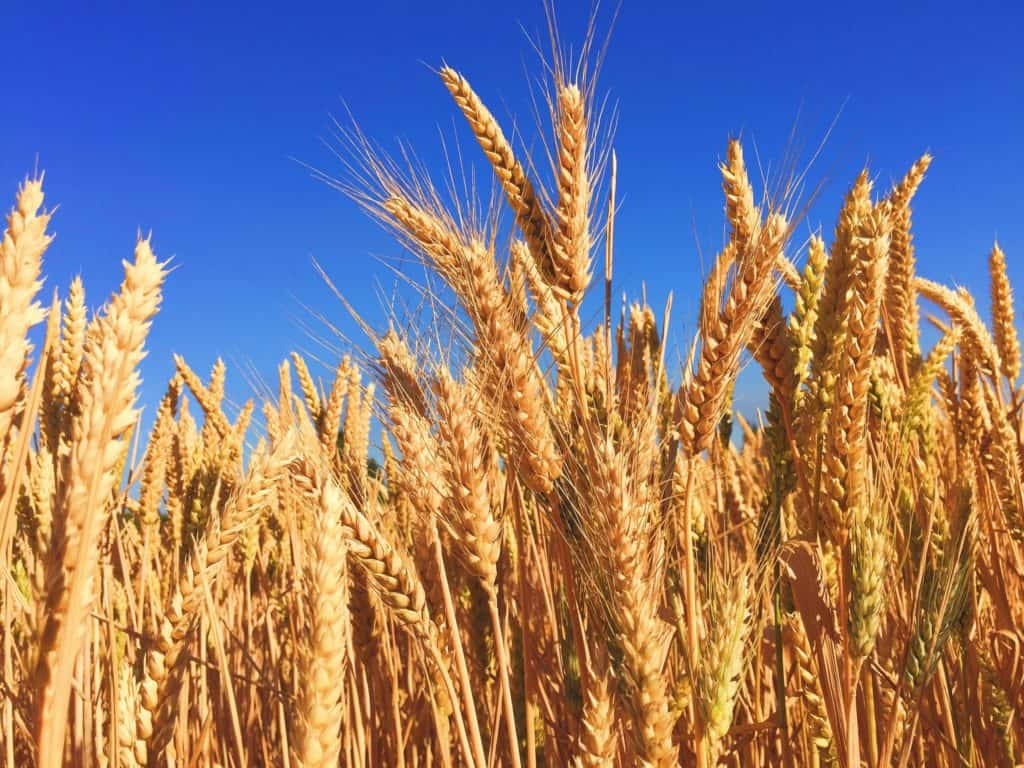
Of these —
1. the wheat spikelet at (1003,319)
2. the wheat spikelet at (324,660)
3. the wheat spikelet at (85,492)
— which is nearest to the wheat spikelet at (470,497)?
the wheat spikelet at (324,660)

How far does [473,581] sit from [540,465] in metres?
0.60

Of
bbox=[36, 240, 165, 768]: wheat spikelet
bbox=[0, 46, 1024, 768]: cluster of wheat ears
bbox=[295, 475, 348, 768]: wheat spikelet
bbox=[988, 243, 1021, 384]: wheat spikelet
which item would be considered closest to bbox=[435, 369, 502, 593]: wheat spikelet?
bbox=[0, 46, 1024, 768]: cluster of wheat ears

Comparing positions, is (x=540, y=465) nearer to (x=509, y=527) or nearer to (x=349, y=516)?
(x=349, y=516)

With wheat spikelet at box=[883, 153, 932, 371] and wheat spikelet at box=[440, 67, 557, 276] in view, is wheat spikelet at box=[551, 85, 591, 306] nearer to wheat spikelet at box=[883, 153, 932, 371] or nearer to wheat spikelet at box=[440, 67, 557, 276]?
wheat spikelet at box=[440, 67, 557, 276]

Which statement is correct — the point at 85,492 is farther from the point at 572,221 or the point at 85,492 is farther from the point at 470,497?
the point at 572,221

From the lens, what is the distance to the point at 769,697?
6.42 ft

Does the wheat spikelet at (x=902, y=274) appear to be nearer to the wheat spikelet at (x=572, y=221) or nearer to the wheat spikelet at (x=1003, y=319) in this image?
the wheat spikelet at (x=1003, y=319)

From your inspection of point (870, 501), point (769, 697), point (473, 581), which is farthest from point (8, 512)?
point (769, 697)

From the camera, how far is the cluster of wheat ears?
0.85 meters

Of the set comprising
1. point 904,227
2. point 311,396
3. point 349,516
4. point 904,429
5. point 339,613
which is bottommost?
point 339,613

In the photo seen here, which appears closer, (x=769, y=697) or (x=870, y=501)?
(x=870, y=501)

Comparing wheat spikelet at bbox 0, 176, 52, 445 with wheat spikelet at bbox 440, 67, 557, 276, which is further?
wheat spikelet at bbox 440, 67, 557, 276

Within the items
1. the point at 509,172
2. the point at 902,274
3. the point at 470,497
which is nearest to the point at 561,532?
the point at 470,497

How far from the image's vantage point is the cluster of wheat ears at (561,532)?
0.85 meters
